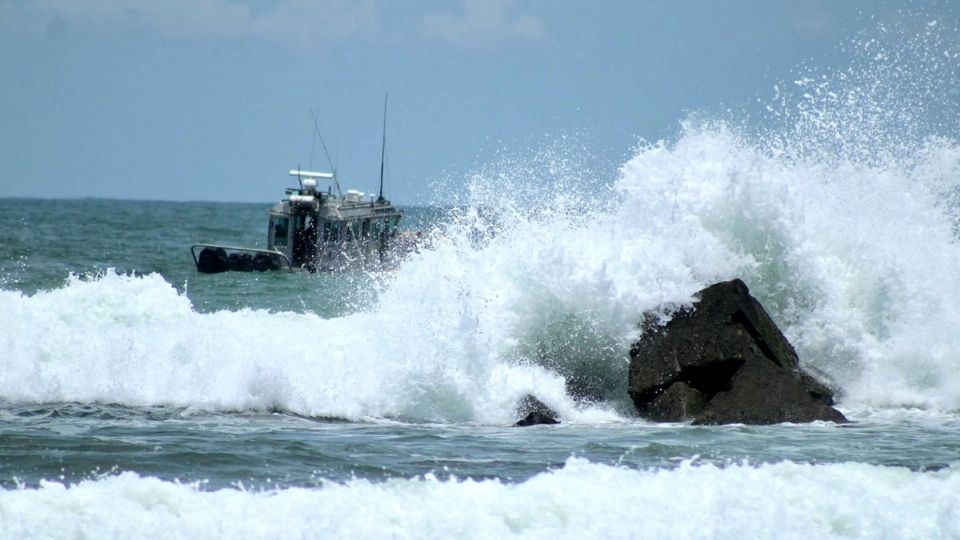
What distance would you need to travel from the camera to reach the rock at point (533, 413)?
12625 mm

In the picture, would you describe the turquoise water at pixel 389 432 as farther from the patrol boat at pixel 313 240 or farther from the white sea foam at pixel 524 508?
the patrol boat at pixel 313 240

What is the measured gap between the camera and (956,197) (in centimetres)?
1805

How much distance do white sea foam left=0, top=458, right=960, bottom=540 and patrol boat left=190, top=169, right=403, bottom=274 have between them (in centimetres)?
2255

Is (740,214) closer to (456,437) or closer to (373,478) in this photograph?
(456,437)

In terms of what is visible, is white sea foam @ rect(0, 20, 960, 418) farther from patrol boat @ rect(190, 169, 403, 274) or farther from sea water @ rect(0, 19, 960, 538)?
patrol boat @ rect(190, 169, 403, 274)

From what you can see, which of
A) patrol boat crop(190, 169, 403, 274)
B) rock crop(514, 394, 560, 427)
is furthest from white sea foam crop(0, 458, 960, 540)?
patrol boat crop(190, 169, 403, 274)

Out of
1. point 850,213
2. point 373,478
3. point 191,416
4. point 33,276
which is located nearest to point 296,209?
point 33,276

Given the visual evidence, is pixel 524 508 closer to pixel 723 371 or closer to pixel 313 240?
pixel 723 371

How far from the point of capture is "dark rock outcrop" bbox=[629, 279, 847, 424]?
1239 cm

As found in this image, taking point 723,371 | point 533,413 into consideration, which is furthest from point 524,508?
point 723,371

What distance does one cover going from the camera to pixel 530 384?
13430 mm

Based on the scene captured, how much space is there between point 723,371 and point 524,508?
4.77 meters

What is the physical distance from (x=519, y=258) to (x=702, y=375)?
9.62 ft

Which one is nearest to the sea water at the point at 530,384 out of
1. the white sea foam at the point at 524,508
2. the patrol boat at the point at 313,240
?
the white sea foam at the point at 524,508
